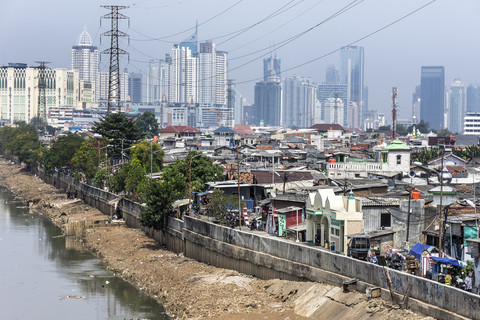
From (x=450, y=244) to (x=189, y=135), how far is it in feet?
538

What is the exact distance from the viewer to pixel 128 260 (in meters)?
52.7

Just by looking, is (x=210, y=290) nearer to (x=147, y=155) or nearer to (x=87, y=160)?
(x=147, y=155)

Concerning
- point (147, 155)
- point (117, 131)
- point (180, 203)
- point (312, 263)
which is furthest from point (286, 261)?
point (117, 131)

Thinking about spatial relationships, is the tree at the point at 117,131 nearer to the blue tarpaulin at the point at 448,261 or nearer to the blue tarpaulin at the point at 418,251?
the blue tarpaulin at the point at 418,251

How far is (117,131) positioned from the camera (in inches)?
4274

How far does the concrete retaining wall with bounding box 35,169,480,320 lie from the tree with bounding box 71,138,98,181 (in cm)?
3249

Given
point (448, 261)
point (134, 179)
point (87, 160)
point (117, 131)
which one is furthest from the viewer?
point (117, 131)

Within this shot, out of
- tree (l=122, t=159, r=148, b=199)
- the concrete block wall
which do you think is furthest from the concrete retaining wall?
tree (l=122, t=159, r=148, b=199)

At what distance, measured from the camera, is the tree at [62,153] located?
10944 cm

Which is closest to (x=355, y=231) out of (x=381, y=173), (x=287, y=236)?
(x=287, y=236)

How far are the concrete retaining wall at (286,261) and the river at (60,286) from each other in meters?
4.99

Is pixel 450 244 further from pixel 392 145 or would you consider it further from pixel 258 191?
pixel 392 145

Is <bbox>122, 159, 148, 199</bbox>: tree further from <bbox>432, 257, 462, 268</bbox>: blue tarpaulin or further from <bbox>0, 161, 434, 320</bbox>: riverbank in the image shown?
<bbox>432, 257, 462, 268</bbox>: blue tarpaulin

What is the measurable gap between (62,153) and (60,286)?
64.6 meters
